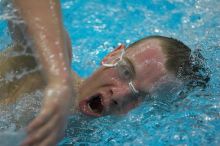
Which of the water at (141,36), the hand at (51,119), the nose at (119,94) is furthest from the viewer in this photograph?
the water at (141,36)

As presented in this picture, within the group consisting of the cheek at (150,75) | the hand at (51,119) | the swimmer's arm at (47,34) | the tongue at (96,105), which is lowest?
the tongue at (96,105)

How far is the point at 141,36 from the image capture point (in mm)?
2961

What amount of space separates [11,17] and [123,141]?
0.90 metres

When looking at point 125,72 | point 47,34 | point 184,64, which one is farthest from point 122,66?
point 47,34

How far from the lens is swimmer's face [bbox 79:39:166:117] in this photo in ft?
5.56

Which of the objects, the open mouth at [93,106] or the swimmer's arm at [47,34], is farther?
the open mouth at [93,106]

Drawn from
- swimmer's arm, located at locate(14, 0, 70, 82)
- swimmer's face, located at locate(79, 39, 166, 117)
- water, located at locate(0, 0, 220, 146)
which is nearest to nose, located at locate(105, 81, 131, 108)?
swimmer's face, located at locate(79, 39, 166, 117)

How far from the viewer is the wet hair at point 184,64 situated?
1729 millimetres

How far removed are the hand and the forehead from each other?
0.77m

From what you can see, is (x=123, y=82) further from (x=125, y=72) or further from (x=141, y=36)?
(x=141, y=36)

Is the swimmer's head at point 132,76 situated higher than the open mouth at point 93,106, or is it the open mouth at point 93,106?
the swimmer's head at point 132,76

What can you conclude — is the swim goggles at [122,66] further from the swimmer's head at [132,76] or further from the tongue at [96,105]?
the tongue at [96,105]

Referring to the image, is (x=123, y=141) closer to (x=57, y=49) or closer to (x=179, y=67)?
(x=179, y=67)

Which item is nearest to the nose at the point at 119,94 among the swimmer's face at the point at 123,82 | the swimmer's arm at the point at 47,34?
the swimmer's face at the point at 123,82
